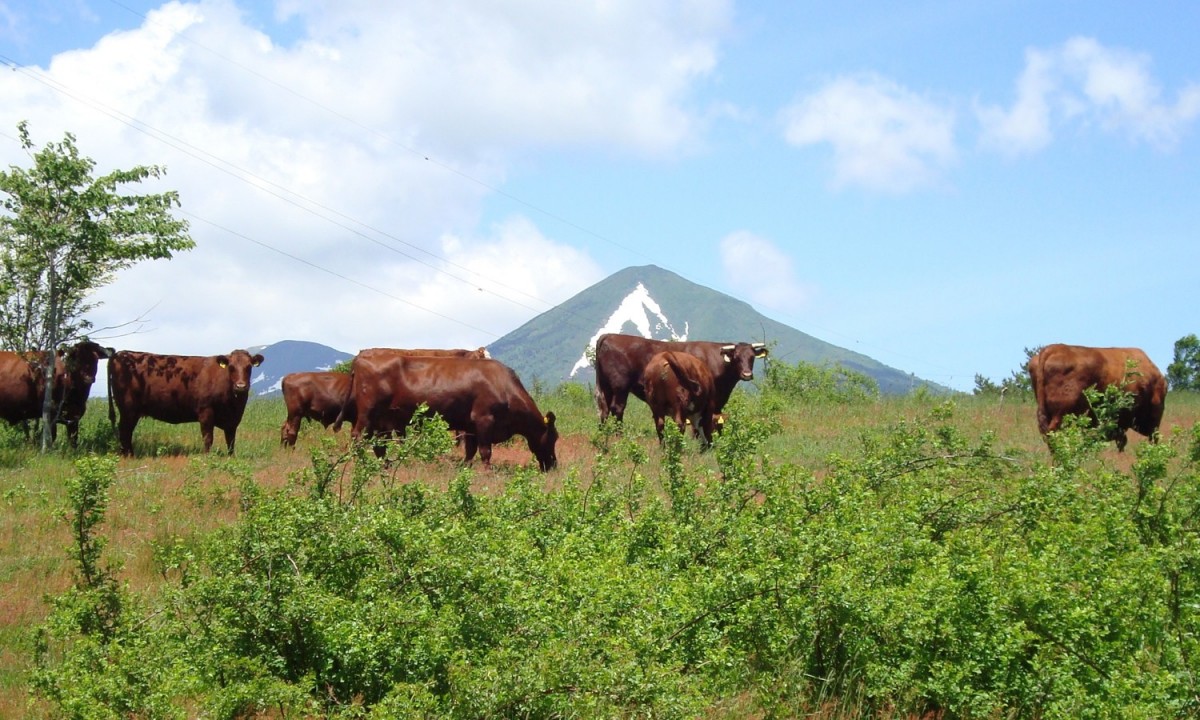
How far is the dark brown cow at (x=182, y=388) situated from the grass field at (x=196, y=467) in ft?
1.66

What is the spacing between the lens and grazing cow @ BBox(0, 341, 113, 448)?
17.3 metres

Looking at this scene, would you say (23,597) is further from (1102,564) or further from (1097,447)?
(1097,447)

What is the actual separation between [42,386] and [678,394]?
1025 centimetres

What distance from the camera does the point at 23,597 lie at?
905 centimetres

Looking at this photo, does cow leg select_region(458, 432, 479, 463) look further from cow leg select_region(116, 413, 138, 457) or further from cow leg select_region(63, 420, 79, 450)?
cow leg select_region(63, 420, 79, 450)

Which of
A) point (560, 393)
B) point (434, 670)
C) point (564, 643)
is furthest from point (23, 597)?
point (560, 393)

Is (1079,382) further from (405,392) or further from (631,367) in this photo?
(405,392)

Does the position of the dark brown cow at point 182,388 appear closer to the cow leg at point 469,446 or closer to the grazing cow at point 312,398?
the grazing cow at point 312,398

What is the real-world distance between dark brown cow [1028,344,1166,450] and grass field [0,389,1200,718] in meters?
0.54

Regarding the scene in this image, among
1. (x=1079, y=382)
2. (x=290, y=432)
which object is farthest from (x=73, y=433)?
(x=1079, y=382)

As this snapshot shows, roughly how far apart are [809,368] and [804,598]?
2945cm

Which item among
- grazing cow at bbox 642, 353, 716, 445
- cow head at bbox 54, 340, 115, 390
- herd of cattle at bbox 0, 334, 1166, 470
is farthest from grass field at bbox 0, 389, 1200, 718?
cow head at bbox 54, 340, 115, 390

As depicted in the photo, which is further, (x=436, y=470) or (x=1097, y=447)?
(x=436, y=470)

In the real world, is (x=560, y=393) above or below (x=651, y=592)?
above
